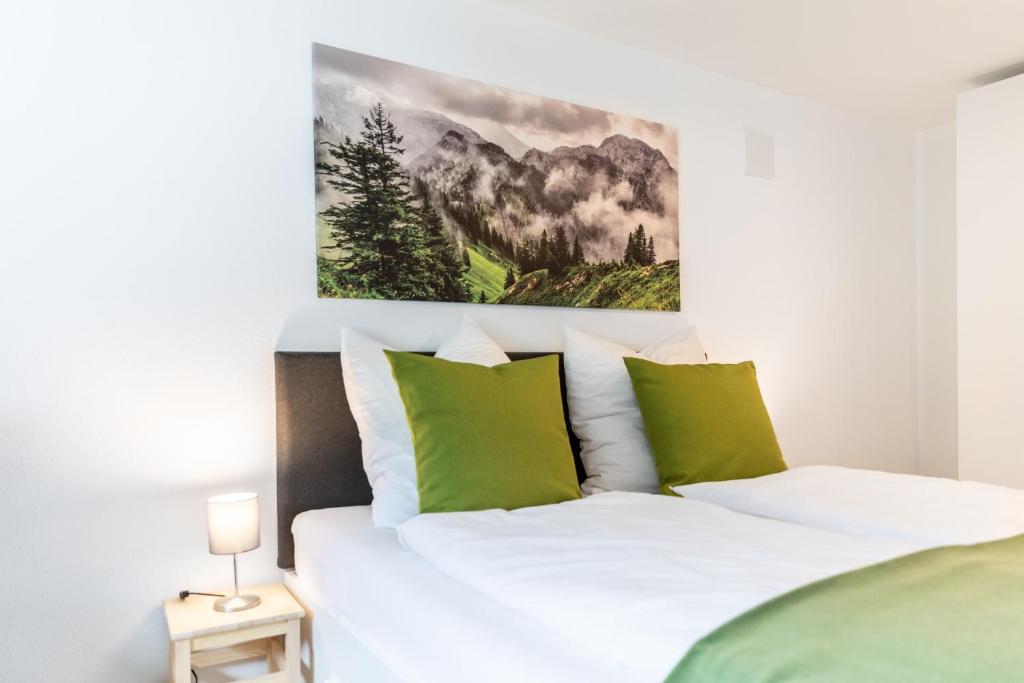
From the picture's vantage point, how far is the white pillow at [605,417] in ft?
8.45

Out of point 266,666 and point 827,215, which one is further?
point 827,215

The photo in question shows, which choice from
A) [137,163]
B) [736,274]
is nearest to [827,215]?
[736,274]

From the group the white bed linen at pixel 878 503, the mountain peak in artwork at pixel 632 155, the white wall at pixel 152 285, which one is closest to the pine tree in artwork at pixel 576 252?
the white wall at pixel 152 285

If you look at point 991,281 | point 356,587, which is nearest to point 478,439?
point 356,587

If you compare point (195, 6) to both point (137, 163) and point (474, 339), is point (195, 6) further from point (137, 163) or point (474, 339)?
point (474, 339)

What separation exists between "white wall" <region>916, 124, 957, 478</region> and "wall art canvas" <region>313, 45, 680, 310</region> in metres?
2.05

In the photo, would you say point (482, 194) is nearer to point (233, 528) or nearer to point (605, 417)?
point (605, 417)

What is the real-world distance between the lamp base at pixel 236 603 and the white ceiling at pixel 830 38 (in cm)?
225

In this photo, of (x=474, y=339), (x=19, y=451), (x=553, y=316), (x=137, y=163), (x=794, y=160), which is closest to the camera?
(x=19, y=451)

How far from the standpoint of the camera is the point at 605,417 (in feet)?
8.82

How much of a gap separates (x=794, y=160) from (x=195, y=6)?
292cm

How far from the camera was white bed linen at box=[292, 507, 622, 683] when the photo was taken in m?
1.22

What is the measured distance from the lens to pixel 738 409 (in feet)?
8.59

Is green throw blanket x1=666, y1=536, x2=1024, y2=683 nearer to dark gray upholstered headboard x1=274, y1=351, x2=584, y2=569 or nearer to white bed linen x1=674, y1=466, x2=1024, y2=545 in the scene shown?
white bed linen x1=674, y1=466, x2=1024, y2=545
